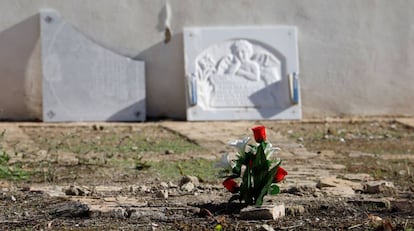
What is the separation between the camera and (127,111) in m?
10.9

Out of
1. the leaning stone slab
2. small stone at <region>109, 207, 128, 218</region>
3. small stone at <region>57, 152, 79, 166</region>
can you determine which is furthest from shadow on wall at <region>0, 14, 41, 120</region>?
the leaning stone slab

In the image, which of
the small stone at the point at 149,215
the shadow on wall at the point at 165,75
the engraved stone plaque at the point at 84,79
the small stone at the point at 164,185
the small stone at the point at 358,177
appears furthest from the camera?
the shadow on wall at the point at 165,75

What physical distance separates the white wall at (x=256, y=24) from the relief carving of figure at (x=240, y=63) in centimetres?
27

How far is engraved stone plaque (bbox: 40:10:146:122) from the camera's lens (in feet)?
35.3

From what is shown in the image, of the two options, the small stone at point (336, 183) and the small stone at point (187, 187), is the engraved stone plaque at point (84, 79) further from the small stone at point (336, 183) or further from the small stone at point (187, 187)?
the small stone at point (187, 187)

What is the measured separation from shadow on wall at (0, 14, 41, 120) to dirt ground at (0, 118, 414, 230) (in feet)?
1.61

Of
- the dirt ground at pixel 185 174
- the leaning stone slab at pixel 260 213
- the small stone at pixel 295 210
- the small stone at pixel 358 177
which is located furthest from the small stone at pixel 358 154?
the leaning stone slab at pixel 260 213

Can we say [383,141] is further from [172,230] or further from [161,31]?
[172,230]

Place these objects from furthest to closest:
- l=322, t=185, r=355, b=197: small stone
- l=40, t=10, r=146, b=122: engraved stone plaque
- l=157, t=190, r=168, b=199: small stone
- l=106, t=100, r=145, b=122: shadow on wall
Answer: l=106, t=100, r=145, b=122: shadow on wall
l=40, t=10, r=146, b=122: engraved stone plaque
l=322, t=185, r=355, b=197: small stone
l=157, t=190, r=168, b=199: small stone

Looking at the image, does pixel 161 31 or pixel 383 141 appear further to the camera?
pixel 161 31

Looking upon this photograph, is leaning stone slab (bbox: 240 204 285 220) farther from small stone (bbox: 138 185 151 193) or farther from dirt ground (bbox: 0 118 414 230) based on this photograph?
small stone (bbox: 138 185 151 193)

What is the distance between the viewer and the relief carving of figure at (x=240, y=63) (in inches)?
431

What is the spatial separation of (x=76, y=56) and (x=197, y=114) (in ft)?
4.78

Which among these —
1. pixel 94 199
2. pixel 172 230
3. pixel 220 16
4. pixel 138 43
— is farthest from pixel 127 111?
pixel 172 230
